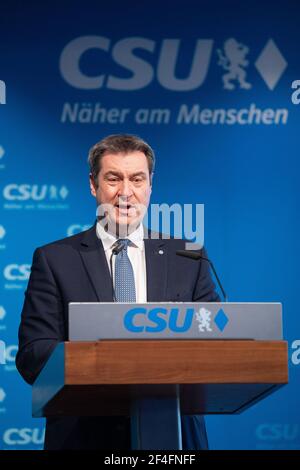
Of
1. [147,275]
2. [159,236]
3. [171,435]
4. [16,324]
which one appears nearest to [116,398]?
[171,435]

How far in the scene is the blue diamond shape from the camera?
7.02 feet

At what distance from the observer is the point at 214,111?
493 cm

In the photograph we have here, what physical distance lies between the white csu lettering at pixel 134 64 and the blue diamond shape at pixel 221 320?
2.94 metres

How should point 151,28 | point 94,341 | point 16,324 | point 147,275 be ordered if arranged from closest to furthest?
1. point 94,341
2. point 147,275
3. point 16,324
4. point 151,28

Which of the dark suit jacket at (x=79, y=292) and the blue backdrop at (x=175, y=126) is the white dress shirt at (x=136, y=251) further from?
the blue backdrop at (x=175, y=126)

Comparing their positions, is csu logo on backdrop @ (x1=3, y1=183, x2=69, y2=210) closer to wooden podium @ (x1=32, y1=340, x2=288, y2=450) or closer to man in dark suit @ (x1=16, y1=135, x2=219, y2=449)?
man in dark suit @ (x1=16, y1=135, x2=219, y2=449)

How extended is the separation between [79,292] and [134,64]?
2.32m

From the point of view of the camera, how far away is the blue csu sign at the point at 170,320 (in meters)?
2.12

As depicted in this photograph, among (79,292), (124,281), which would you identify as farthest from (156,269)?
(79,292)

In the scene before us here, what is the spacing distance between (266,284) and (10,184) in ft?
4.64

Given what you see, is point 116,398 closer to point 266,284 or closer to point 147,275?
point 147,275

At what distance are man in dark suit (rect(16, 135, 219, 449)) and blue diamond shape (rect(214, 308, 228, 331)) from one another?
564 millimetres

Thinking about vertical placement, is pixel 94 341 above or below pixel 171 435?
above

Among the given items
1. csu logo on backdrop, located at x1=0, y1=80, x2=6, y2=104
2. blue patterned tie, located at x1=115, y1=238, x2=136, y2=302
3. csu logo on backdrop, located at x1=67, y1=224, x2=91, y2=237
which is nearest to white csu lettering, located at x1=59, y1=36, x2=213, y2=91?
csu logo on backdrop, located at x1=0, y1=80, x2=6, y2=104
